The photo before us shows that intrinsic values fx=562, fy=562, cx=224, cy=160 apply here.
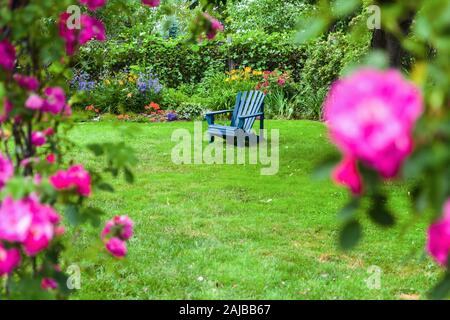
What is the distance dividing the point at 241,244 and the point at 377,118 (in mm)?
2952

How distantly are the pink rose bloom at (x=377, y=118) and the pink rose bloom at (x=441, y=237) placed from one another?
106 millimetres

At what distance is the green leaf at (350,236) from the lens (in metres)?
0.89

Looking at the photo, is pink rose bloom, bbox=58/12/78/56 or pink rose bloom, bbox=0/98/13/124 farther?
pink rose bloom, bbox=58/12/78/56

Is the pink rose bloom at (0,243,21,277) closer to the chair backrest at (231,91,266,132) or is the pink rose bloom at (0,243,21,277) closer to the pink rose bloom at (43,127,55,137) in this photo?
the pink rose bloom at (43,127,55,137)

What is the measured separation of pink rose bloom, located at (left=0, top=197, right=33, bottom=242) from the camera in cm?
103

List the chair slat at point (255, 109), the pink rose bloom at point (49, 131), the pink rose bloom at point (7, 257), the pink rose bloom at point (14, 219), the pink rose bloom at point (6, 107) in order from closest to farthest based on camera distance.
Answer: the pink rose bloom at point (14, 219) → the pink rose bloom at point (7, 257) → the pink rose bloom at point (6, 107) → the pink rose bloom at point (49, 131) → the chair slat at point (255, 109)

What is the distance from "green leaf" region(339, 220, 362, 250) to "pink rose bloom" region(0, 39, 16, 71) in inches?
39.5

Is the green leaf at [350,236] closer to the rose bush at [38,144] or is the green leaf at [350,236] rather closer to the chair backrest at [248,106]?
the rose bush at [38,144]

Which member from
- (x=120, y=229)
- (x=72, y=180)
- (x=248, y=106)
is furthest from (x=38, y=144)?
(x=248, y=106)

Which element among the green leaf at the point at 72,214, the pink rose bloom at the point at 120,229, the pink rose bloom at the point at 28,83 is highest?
the pink rose bloom at the point at 28,83

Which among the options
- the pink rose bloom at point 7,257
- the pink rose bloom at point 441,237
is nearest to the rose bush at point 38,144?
the pink rose bloom at point 7,257

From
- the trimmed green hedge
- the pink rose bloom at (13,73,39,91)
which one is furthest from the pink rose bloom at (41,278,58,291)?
the trimmed green hedge

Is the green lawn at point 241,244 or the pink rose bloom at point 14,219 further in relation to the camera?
the green lawn at point 241,244

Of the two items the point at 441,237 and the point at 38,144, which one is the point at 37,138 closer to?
the point at 38,144
